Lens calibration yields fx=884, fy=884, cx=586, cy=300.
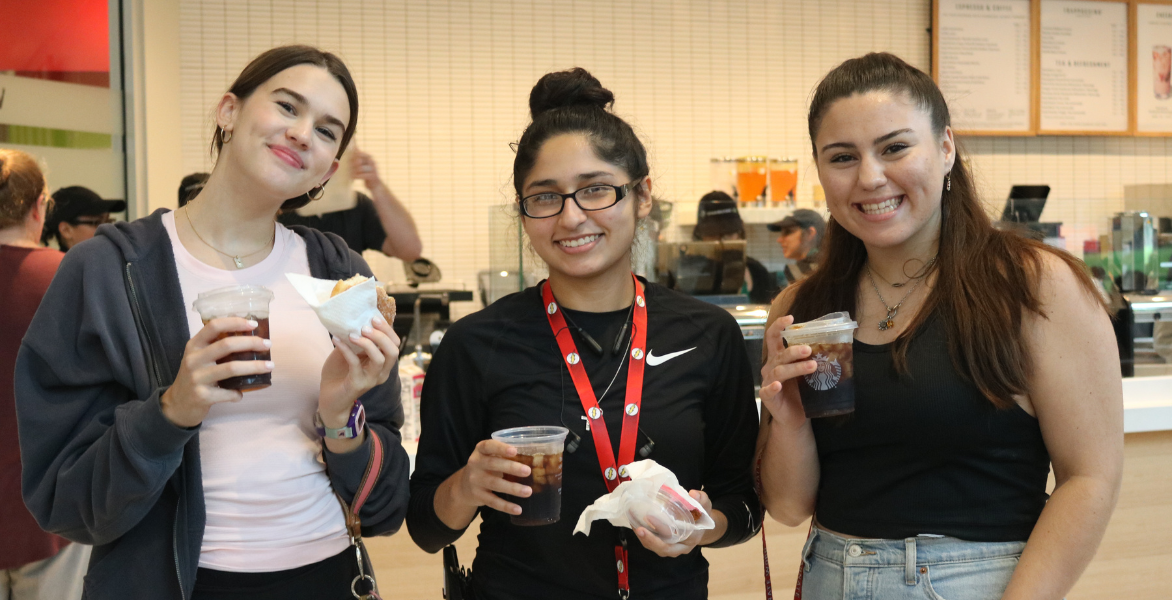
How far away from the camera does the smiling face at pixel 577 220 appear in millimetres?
1759

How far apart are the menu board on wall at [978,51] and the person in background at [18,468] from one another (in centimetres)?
591

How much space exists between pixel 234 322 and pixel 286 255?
0.35 metres

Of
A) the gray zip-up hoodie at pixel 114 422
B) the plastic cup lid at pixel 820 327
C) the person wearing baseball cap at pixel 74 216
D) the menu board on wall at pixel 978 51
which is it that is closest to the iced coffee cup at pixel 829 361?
the plastic cup lid at pixel 820 327

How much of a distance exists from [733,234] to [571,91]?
207 centimetres

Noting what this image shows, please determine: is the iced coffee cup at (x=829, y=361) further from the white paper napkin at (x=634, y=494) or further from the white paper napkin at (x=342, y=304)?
the white paper napkin at (x=342, y=304)

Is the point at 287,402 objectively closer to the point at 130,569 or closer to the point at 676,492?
the point at 130,569

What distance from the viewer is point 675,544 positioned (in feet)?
5.08

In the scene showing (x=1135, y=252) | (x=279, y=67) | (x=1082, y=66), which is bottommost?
(x=1135, y=252)

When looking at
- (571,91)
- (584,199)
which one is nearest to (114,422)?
(584,199)

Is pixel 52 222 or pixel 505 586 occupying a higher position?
pixel 52 222

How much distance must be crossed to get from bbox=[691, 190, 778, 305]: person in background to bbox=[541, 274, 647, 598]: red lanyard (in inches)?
82.3

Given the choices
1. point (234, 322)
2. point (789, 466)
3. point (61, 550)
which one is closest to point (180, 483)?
point (234, 322)

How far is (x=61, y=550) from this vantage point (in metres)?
2.73

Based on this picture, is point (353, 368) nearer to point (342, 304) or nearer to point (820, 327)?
point (342, 304)
